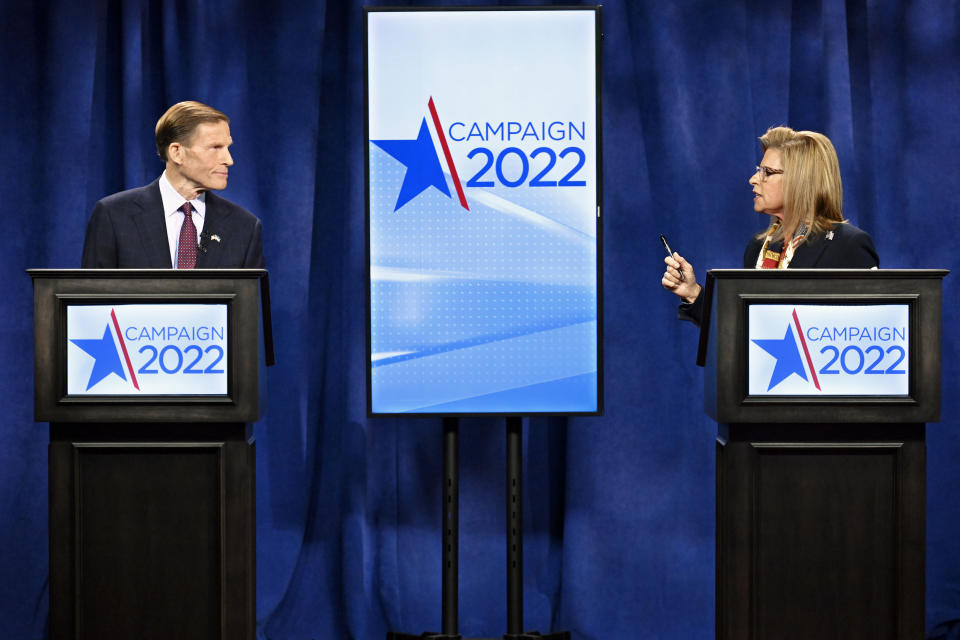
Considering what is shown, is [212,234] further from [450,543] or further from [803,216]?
[803,216]

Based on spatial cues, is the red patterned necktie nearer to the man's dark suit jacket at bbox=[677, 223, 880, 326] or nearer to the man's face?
the man's face

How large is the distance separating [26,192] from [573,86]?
2222mm

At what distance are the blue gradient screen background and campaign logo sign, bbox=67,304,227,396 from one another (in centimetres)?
65

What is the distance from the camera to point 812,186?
279 centimetres

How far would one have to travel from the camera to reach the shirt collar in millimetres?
2844

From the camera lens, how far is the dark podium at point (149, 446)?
240 cm

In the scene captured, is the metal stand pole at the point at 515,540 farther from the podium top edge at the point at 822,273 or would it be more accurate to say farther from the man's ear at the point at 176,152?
the man's ear at the point at 176,152

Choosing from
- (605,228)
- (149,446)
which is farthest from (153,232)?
(605,228)

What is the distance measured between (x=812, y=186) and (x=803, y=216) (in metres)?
0.09

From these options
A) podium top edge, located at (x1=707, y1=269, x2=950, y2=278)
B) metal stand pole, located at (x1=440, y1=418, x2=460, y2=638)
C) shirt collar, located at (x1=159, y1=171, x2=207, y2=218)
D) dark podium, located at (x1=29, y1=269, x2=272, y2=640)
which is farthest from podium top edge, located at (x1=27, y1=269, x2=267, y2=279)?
podium top edge, located at (x1=707, y1=269, x2=950, y2=278)

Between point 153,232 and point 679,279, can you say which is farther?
point 679,279

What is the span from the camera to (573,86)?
2953mm

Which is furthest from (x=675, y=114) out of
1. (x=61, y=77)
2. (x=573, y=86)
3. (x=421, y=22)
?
(x=61, y=77)

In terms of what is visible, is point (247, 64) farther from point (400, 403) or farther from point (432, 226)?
point (400, 403)
